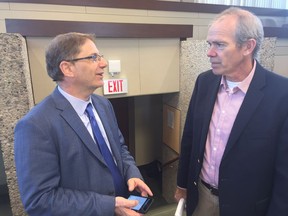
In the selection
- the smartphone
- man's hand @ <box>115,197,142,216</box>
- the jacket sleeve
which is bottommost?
the smartphone

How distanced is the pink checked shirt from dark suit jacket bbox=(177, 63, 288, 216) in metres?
0.04

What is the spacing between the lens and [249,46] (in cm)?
111

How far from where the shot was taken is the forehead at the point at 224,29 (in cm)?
109

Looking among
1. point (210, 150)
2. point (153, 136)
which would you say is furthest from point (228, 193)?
point (153, 136)

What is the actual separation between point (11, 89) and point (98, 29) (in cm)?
81

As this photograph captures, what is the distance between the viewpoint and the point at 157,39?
211cm

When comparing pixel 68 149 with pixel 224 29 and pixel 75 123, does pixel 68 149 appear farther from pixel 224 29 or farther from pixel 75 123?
pixel 224 29

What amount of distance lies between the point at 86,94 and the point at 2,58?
20.1 inches

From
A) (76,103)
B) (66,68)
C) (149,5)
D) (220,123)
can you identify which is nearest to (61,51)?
(66,68)

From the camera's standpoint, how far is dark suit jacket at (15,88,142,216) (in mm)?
926

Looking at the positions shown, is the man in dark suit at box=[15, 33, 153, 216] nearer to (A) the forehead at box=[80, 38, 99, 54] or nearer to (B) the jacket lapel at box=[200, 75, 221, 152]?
(A) the forehead at box=[80, 38, 99, 54]

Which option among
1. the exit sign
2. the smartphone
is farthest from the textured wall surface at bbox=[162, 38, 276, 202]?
the smartphone

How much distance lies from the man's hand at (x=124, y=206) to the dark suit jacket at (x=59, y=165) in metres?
0.03

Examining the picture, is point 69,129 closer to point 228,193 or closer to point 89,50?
point 89,50
